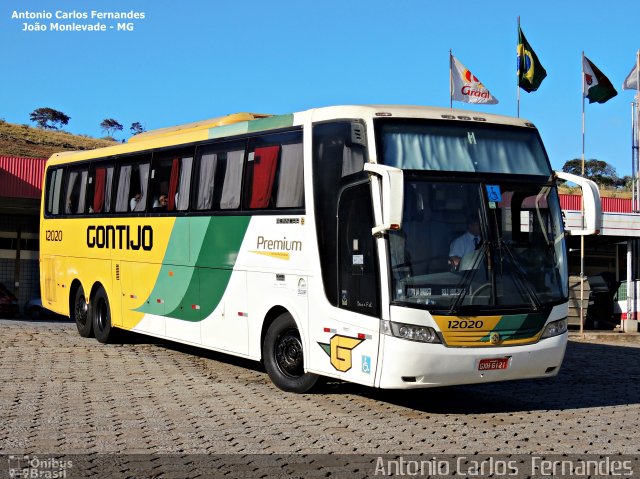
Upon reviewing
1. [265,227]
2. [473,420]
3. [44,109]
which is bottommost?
[473,420]

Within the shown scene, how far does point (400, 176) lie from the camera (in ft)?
32.0

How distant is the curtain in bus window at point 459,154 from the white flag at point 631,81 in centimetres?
2078

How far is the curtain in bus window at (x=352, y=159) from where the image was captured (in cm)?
1074

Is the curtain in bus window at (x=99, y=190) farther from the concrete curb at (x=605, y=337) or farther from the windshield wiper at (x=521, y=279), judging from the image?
the concrete curb at (x=605, y=337)

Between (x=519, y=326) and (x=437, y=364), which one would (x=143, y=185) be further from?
(x=519, y=326)

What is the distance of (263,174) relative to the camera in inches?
499

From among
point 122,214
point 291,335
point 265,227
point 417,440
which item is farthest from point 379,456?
point 122,214

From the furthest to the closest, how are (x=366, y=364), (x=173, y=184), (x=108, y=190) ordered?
(x=108, y=190) < (x=173, y=184) < (x=366, y=364)

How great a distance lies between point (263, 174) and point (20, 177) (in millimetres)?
25128

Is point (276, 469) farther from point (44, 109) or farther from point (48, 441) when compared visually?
point (44, 109)

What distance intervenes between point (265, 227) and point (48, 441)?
4.58 m

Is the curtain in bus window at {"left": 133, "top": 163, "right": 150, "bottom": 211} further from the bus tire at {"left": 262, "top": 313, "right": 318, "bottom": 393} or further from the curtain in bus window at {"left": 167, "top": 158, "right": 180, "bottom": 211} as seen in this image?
the bus tire at {"left": 262, "top": 313, "right": 318, "bottom": 393}

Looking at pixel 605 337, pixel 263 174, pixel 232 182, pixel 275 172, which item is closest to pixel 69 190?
pixel 232 182

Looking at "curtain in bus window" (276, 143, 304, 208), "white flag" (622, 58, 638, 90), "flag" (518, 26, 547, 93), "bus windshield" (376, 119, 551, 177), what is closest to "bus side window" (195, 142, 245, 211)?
"curtain in bus window" (276, 143, 304, 208)
